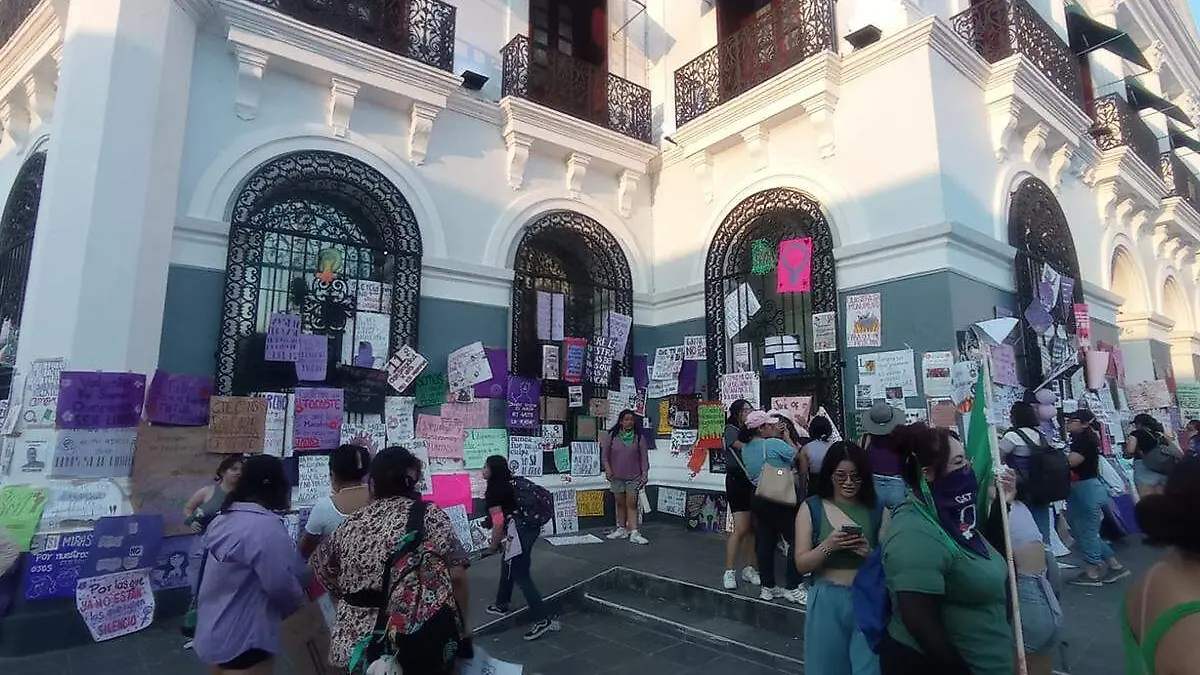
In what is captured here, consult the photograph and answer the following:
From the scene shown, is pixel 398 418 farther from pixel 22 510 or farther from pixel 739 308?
pixel 739 308

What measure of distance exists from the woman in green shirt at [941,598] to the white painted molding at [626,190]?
7.87 meters

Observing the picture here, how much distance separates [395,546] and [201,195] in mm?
5489

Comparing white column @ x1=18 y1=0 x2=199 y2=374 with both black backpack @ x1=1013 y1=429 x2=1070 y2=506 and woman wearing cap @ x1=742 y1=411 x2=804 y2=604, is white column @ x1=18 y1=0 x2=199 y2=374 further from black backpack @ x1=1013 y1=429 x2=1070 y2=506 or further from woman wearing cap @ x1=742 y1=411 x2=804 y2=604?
black backpack @ x1=1013 y1=429 x2=1070 y2=506

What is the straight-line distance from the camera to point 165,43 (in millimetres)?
5855

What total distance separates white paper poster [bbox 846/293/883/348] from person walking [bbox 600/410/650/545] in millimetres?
2703

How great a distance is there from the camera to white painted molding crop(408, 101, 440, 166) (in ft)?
25.0

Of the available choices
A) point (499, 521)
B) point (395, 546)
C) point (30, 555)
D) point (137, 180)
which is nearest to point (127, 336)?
point (137, 180)

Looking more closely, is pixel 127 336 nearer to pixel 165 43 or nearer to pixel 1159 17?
pixel 165 43

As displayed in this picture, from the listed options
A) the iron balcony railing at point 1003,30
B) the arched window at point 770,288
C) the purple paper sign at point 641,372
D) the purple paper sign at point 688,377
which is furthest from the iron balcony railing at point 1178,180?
the purple paper sign at point 641,372

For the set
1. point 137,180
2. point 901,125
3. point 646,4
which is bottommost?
point 137,180

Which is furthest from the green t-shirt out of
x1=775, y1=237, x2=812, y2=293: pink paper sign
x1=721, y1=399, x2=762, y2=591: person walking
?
x1=775, y1=237, x2=812, y2=293: pink paper sign

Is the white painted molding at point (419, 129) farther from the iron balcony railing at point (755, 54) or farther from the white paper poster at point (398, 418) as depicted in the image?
the iron balcony railing at point (755, 54)

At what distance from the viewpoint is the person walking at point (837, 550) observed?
9.15 ft

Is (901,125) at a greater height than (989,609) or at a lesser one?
greater
